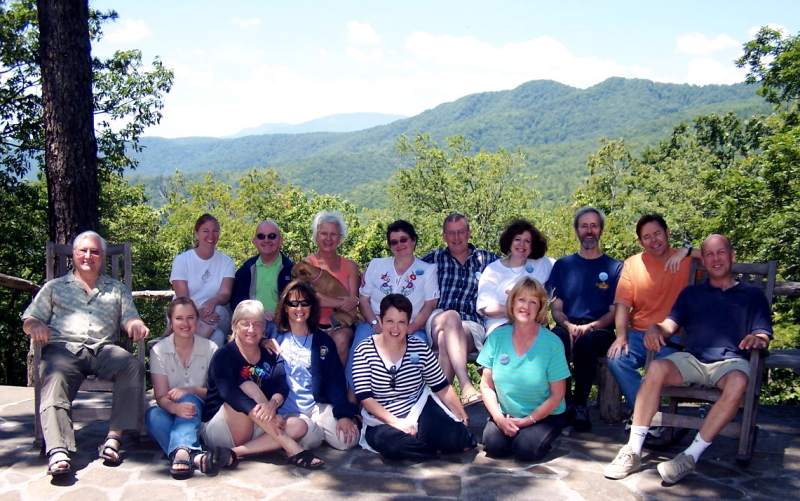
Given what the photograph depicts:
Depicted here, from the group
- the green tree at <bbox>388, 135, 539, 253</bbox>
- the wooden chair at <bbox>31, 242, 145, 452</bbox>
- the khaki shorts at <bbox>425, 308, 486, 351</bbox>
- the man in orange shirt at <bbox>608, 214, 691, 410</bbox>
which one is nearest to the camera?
the wooden chair at <bbox>31, 242, 145, 452</bbox>

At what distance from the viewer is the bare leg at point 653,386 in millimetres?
3938

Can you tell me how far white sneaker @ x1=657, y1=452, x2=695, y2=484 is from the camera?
3652 millimetres

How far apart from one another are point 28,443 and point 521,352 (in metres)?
3.04

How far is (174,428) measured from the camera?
397 centimetres

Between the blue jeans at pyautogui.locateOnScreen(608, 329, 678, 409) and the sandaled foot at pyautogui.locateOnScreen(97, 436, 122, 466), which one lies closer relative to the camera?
the sandaled foot at pyautogui.locateOnScreen(97, 436, 122, 466)

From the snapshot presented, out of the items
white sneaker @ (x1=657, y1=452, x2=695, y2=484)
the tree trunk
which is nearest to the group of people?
white sneaker @ (x1=657, y1=452, x2=695, y2=484)

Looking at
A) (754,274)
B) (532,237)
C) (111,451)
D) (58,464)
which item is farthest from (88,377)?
(754,274)

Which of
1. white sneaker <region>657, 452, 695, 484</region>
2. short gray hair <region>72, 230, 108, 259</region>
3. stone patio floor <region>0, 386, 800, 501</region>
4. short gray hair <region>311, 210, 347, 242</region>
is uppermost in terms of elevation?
short gray hair <region>311, 210, 347, 242</region>

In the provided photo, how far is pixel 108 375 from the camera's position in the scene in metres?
4.18

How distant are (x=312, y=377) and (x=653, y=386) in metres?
1.94

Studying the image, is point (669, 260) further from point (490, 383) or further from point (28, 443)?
point (28, 443)

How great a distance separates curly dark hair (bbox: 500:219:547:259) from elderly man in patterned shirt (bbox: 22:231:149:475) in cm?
249

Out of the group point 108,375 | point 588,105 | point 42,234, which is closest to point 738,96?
point 588,105

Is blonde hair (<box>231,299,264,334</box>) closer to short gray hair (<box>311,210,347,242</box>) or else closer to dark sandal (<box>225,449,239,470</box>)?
dark sandal (<box>225,449,239,470</box>)
